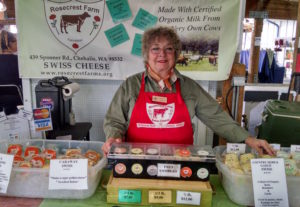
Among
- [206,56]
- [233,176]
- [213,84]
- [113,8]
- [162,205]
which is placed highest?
[113,8]

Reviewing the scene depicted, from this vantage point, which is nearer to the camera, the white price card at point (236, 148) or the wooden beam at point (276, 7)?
the white price card at point (236, 148)

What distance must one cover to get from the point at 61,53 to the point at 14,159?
1415 mm

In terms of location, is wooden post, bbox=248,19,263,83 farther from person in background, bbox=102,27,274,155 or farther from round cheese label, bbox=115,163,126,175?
round cheese label, bbox=115,163,126,175

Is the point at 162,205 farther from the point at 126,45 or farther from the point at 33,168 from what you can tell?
the point at 126,45

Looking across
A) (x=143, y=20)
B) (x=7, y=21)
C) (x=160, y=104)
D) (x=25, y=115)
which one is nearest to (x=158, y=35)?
(x=160, y=104)

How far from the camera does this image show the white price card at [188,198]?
948 millimetres

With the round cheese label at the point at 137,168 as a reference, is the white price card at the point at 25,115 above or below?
above

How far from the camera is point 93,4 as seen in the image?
86.7 inches

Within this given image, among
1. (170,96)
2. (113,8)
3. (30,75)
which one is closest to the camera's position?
(170,96)

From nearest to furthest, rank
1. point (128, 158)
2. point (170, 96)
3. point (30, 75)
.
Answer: point (128, 158)
point (170, 96)
point (30, 75)

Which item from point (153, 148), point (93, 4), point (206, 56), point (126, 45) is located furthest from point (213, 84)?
point (153, 148)

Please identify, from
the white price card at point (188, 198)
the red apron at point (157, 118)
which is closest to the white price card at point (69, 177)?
the white price card at point (188, 198)

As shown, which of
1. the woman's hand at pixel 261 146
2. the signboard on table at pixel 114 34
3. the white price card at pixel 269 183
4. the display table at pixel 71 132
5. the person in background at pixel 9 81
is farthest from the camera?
the person in background at pixel 9 81

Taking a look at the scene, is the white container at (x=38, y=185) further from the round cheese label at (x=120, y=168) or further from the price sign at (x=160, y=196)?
the price sign at (x=160, y=196)
